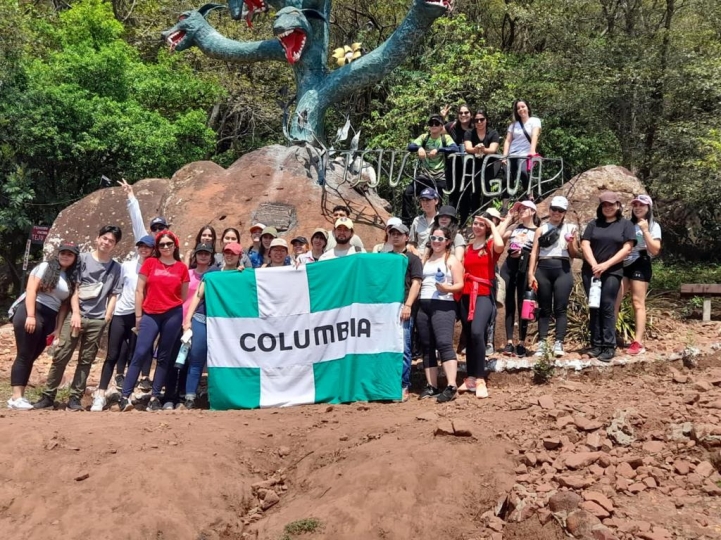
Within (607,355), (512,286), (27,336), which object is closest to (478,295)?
(512,286)

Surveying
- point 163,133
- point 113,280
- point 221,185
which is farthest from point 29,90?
point 113,280

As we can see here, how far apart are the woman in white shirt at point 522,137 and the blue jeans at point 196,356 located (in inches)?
173

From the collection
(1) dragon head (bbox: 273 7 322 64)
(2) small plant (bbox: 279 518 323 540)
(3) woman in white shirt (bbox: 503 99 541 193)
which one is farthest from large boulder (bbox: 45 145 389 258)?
(2) small plant (bbox: 279 518 323 540)

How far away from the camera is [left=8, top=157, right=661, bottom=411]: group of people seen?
656cm

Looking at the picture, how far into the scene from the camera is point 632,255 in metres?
7.12

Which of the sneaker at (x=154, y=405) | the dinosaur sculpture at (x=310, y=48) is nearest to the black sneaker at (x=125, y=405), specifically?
the sneaker at (x=154, y=405)

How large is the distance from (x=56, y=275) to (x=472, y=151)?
4960 mm

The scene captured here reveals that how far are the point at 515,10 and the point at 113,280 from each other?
13.3 meters

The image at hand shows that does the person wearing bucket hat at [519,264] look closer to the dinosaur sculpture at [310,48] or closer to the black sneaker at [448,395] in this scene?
the black sneaker at [448,395]

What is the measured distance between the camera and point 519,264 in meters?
7.24

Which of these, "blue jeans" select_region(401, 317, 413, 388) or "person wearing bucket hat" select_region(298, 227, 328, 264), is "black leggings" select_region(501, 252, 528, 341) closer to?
"blue jeans" select_region(401, 317, 413, 388)

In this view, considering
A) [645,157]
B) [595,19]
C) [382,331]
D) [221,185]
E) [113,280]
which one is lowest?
[382,331]

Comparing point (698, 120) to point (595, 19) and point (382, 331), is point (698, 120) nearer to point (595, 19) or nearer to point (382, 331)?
point (595, 19)

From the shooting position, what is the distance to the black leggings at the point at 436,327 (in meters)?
6.43
